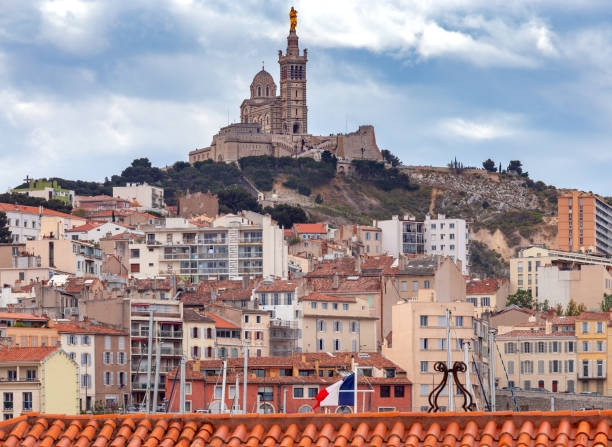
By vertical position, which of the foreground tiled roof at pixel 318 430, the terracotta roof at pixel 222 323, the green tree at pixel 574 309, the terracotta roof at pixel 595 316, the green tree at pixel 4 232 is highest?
the green tree at pixel 4 232

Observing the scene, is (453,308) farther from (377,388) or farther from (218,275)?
(218,275)

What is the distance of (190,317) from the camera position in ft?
336

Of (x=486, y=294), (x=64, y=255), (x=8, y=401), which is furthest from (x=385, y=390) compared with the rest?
(x=486, y=294)

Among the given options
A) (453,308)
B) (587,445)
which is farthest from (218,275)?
(587,445)

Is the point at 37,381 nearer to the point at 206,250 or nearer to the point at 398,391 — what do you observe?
the point at 398,391

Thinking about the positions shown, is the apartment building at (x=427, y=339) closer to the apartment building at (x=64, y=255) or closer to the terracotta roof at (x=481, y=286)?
the apartment building at (x=64, y=255)

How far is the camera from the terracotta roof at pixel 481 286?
142125 mm

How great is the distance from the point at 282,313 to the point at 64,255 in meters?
29.5

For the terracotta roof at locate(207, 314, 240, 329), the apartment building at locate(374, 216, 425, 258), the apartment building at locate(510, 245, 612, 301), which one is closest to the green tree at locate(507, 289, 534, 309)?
the apartment building at locate(510, 245, 612, 301)

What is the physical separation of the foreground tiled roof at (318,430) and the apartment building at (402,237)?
16640 centimetres

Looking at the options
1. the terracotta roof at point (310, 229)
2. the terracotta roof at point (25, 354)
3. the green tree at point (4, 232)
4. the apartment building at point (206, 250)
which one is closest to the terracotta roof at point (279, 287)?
the apartment building at point (206, 250)

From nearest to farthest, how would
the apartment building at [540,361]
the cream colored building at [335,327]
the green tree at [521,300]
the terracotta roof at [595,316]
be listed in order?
1. the cream colored building at [335,327]
2. the apartment building at [540,361]
3. the terracotta roof at [595,316]
4. the green tree at [521,300]

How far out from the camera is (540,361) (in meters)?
108

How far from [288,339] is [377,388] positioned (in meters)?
21.3
